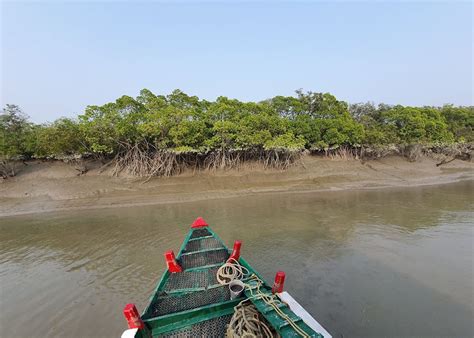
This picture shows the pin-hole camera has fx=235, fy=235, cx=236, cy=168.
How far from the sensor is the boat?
291cm

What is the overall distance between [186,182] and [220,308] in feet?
51.0

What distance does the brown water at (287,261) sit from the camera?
4.99m

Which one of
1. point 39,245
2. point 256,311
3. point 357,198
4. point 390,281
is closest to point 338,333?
point 256,311

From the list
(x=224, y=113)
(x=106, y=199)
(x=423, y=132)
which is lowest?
(x=106, y=199)

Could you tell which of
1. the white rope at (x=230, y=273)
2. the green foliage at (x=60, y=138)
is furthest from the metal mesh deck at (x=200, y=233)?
the green foliage at (x=60, y=138)

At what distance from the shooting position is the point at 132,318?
287 cm

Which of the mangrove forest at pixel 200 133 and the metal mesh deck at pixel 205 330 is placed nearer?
the metal mesh deck at pixel 205 330

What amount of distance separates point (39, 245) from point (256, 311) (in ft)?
32.4

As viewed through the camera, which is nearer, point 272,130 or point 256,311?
point 256,311

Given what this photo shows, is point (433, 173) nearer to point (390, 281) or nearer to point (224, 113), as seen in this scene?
point (224, 113)

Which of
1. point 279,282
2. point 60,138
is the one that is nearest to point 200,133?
point 60,138

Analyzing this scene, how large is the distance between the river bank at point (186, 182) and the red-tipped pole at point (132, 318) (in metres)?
12.5

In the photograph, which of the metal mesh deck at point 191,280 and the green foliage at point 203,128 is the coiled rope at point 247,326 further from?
the green foliage at point 203,128

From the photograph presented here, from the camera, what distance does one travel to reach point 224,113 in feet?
62.3
